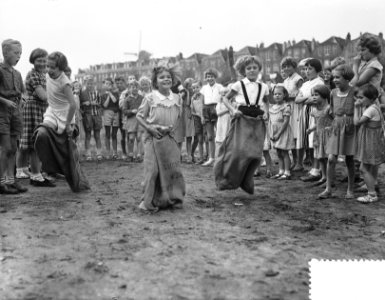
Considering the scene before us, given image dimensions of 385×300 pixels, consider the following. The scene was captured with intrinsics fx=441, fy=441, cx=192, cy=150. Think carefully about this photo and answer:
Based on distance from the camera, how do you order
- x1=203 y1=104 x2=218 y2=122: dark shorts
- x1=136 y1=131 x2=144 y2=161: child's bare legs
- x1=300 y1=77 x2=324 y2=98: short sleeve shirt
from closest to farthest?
x1=300 y1=77 x2=324 y2=98: short sleeve shirt → x1=203 y1=104 x2=218 y2=122: dark shorts → x1=136 y1=131 x2=144 y2=161: child's bare legs

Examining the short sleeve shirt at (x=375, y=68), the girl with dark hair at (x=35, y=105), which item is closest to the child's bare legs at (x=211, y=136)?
the girl with dark hair at (x=35, y=105)

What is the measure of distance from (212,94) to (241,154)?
3.87 metres

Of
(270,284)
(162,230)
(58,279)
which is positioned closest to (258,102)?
(162,230)

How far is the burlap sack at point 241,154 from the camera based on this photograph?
6.34 m

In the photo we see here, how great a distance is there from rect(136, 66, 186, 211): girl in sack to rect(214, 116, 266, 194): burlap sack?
3.00ft

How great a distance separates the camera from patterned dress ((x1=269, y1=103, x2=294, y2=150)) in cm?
813

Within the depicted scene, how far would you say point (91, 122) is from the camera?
10992mm

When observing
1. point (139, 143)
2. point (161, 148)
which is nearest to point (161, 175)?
point (161, 148)

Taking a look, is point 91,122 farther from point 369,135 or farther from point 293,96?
point 369,135

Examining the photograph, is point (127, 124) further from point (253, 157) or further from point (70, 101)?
point (253, 157)

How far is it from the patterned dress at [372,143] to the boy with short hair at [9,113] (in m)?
4.99

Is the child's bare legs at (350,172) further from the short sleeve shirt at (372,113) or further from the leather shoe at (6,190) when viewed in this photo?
the leather shoe at (6,190)

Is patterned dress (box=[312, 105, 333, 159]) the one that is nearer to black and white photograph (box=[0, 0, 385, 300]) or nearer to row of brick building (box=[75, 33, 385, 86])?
black and white photograph (box=[0, 0, 385, 300])

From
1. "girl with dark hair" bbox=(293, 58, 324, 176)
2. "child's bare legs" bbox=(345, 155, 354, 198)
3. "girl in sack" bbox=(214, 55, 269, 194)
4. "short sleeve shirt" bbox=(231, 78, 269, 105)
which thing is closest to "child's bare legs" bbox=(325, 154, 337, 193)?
"child's bare legs" bbox=(345, 155, 354, 198)
